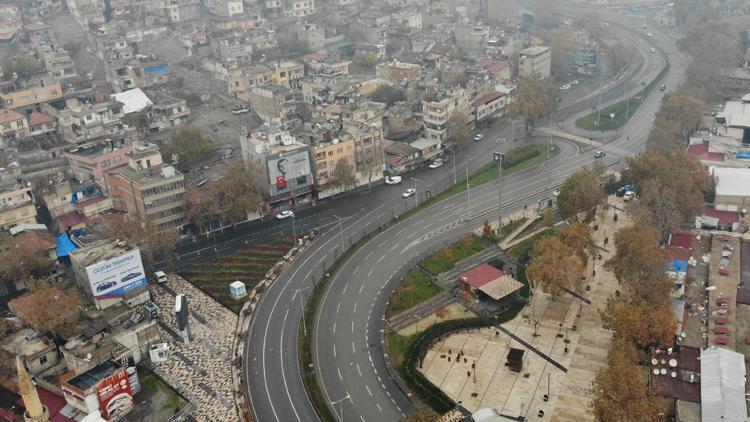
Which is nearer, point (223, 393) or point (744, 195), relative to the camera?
point (223, 393)

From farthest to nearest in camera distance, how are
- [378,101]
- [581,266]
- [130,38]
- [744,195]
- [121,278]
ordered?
[130,38]
[378,101]
[744,195]
[121,278]
[581,266]

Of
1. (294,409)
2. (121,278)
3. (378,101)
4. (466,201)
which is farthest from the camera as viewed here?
(378,101)

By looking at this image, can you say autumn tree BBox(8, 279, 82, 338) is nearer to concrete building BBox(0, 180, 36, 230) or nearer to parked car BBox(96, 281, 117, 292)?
parked car BBox(96, 281, 117, 292)

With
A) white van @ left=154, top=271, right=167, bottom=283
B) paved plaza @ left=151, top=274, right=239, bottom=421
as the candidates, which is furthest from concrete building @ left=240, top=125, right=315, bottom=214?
paved plaza @ left=151, top=274, right=239, bottom=421

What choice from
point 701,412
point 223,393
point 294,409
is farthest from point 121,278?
point 701,412

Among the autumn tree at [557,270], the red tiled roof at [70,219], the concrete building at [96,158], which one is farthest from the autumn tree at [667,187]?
the concrete building at [96,158]

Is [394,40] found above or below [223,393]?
above

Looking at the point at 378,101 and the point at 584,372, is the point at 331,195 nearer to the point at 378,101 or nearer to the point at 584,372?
the point at 378,101
